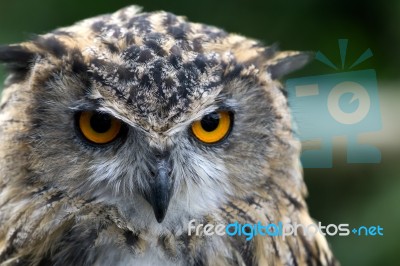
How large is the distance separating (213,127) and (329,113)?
1.91ft

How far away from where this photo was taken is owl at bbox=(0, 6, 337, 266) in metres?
1.39

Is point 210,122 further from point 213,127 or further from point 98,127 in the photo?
point 98,127

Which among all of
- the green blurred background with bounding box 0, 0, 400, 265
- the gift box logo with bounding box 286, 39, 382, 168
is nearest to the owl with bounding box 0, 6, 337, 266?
the gift box logo with bounding box 286, 39, 382, 168

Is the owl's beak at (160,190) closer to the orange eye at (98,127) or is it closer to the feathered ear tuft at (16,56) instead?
the orange eye at (98,127)

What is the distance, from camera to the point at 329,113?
1.94 metres

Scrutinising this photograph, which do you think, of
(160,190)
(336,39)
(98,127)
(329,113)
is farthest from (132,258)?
(336,39)

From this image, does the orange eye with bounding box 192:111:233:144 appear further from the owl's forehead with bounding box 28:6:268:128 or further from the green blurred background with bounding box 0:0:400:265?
the green blurred background with bounding box 0:0:400:265

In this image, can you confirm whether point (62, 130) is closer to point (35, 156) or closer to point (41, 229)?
point (35, 156)

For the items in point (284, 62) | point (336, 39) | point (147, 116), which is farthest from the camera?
point (336, 39)

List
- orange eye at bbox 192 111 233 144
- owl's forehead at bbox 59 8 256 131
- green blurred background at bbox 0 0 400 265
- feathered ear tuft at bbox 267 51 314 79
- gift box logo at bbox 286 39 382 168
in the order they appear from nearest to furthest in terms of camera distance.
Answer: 1. owl's forehead at bbox 59 8 256 131
2. orange eye at bbox 192 111 233 144
3. feathered ear tuft at bbox 267 51 314 79
4. gift box logo at bbox 286 39 382 168
5. green blurred background at bbox 0 0 400 265

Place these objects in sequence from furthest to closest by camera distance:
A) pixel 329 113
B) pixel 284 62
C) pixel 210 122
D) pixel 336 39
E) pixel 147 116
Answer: pixel 336 39
pixel 329 113
pixel 284 62
pixel 210 122
pixel 147 116

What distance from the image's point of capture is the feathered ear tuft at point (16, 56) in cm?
154

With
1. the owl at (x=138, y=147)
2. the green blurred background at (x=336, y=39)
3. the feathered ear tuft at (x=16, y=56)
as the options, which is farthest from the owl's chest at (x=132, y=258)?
the green blurred background at (x=336, y=39)

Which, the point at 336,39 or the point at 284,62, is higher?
the point at 336,39
